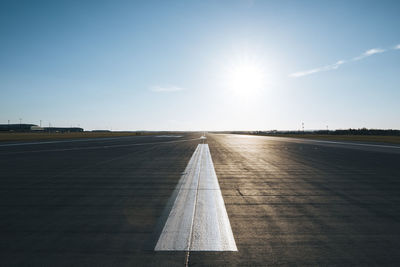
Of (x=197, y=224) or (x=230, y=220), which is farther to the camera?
(x=230, y=220)

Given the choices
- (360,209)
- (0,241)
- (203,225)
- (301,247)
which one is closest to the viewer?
(301,247)

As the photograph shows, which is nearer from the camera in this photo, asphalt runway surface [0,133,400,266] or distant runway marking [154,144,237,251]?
asphalt runway surface [0,133,400,266]

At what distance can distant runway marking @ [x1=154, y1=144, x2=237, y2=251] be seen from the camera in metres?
2.68

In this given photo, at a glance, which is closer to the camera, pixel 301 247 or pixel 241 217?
pixel 301 247

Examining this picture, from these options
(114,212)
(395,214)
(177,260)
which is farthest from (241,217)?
(395,214)

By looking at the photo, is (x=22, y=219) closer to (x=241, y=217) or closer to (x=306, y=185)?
(x=241, y=217)

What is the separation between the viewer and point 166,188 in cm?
540

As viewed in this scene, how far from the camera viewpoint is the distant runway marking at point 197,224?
106 inches

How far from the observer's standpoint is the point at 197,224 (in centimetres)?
332

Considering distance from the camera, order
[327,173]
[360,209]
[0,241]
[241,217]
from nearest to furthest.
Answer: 1. [0,241]
2. [241,217]
3. [360,209]
4. [327,173]

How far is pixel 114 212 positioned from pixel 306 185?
15.8ft

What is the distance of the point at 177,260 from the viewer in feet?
7.69

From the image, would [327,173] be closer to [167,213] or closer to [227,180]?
[227,180]

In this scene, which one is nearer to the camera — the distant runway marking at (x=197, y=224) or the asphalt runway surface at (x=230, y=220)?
the asphalt runway surface at (x=230, y=220)
